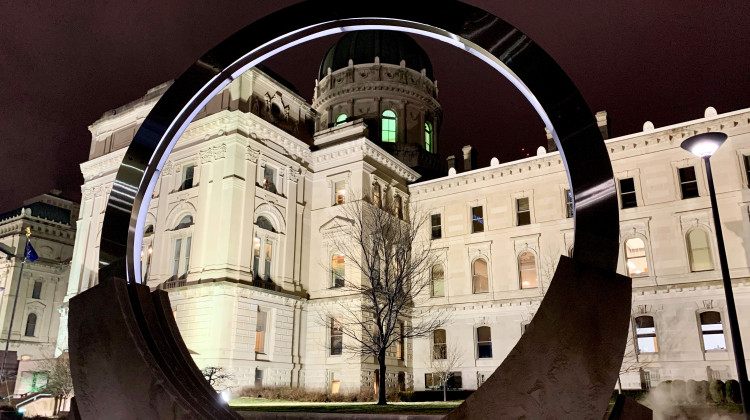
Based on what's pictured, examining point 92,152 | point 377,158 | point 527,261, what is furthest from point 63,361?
point 527,261

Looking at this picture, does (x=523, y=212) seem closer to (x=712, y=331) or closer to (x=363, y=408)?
(x=712, y=331)

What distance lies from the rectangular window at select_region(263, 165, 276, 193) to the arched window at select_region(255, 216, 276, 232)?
194 centimetres

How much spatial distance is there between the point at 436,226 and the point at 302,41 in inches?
1331

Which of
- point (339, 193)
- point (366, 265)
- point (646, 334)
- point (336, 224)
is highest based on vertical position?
point (339, 193)

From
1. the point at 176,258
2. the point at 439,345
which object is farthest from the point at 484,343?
the point at 176,258

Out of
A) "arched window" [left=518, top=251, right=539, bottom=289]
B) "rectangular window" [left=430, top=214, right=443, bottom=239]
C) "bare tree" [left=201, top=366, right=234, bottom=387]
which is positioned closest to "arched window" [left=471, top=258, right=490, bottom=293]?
"arched window" [left=518, top=251, right=539, bottom=289]

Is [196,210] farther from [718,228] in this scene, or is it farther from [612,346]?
[612,346]

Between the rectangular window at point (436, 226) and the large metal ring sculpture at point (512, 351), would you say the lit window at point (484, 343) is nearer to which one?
the rectangular window at point (436, 226)

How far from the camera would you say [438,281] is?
38406mm

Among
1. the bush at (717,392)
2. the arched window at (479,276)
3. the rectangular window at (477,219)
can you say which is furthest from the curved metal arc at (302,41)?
the rectangular window at (477,219)

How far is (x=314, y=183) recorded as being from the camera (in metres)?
38.9

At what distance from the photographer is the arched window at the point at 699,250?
99.1 feet

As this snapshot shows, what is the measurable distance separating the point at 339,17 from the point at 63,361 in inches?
1210

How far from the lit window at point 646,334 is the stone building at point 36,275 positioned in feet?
179
